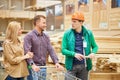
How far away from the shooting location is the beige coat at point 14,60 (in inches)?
237

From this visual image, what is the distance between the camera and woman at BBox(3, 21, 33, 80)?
604 centimetres

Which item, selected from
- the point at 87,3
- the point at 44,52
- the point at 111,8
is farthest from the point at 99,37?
the point at 44,52

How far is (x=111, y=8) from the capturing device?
802cm

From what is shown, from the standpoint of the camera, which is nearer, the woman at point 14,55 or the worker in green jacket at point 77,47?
the worker in green jacket at point 77,47

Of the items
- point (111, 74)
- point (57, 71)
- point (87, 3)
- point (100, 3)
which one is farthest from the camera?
point (87, 3)

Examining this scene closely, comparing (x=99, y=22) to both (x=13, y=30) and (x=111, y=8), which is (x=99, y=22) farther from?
(x=13, y=30)

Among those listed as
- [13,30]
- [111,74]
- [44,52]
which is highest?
[13,30]

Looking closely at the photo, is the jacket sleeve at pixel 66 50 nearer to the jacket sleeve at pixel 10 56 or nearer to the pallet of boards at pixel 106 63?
the jacket sleeve at pixel 10 56

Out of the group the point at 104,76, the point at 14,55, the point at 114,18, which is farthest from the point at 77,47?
the point at 114,18

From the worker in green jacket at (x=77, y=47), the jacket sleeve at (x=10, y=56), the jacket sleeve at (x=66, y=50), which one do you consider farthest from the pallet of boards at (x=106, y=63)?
the jacket sleeve at (x=10, y=56)

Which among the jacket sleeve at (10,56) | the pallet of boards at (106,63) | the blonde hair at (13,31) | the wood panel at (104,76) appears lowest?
the wood panel at (104,76)

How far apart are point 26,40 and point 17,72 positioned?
63cm

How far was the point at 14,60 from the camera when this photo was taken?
19.8 feet

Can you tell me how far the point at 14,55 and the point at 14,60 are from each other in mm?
95
